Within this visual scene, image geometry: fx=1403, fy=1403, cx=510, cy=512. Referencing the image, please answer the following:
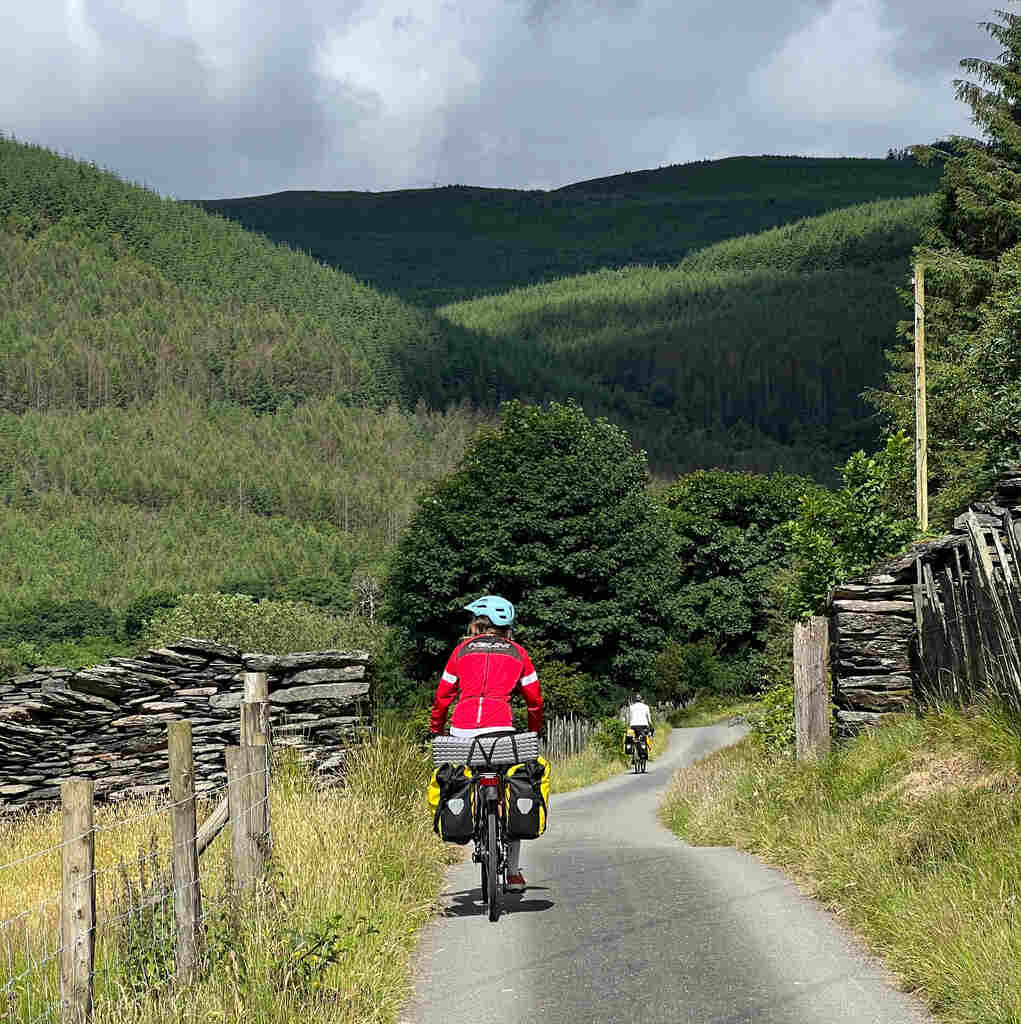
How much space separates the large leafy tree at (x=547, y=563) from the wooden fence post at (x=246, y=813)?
1702 inches

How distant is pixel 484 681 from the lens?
28.9 ft

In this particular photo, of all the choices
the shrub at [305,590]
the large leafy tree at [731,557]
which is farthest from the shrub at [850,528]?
the shrub at [305,590]

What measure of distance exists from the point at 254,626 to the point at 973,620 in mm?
104032

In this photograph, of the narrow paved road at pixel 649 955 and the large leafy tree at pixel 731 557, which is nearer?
the narrow paved road at pixel 649 955

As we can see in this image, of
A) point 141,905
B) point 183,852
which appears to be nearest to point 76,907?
point 183,852

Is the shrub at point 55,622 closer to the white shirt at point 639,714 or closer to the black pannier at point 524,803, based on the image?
the white shirt at point 639,714

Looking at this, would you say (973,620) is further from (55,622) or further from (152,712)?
(55,622)

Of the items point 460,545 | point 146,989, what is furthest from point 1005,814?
point 460,545

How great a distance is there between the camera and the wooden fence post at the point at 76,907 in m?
5.60

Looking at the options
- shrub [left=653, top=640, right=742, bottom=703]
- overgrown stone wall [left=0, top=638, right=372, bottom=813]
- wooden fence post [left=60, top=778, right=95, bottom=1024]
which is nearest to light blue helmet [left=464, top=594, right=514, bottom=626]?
wooden fence post [left=60, top=778, right=95, bottom=1024]

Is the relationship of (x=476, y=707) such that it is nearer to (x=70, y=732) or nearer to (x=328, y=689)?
(x=328, y=689)

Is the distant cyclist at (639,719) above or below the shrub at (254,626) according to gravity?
above

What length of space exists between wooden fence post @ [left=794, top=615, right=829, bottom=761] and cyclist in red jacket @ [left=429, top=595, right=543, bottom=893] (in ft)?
19.1

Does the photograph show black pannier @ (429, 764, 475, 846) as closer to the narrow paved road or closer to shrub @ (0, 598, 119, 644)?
the narrow paved road
